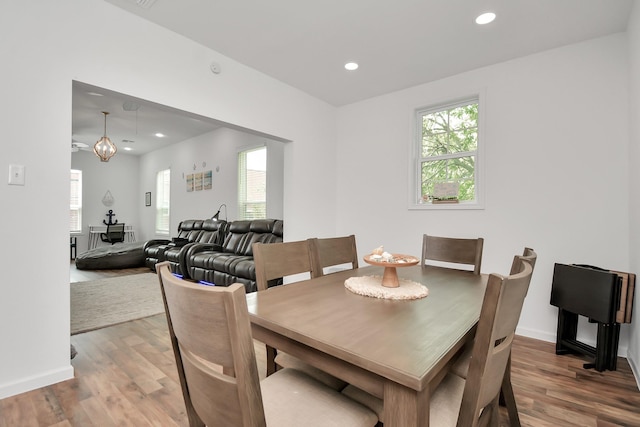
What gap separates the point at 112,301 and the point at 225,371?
143 inches

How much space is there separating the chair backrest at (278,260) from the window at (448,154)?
2.15 metres

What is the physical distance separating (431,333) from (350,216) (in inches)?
126

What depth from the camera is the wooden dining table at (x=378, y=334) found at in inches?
27.9

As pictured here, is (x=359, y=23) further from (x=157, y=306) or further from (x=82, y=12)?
(x=157, y=306)

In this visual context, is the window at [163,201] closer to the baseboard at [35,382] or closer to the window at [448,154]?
the baseboard at [35,382]

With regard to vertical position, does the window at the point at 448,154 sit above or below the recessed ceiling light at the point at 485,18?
below

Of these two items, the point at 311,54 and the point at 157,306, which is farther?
the point at 157,306

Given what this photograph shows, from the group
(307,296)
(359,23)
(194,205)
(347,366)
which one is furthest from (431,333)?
(194,205)

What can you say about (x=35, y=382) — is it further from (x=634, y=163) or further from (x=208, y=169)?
(x=208, y=169)

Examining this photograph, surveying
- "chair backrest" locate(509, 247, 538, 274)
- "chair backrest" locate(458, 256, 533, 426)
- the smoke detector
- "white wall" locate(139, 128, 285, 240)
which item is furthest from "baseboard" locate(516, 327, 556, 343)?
the smoke detector

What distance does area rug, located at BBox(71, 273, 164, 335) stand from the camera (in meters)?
3.04

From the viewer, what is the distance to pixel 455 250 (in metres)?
2.12

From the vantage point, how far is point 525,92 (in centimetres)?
285

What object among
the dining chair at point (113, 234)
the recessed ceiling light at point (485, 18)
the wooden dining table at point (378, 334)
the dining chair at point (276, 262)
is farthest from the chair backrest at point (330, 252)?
the dining chair at point (113, 234)
